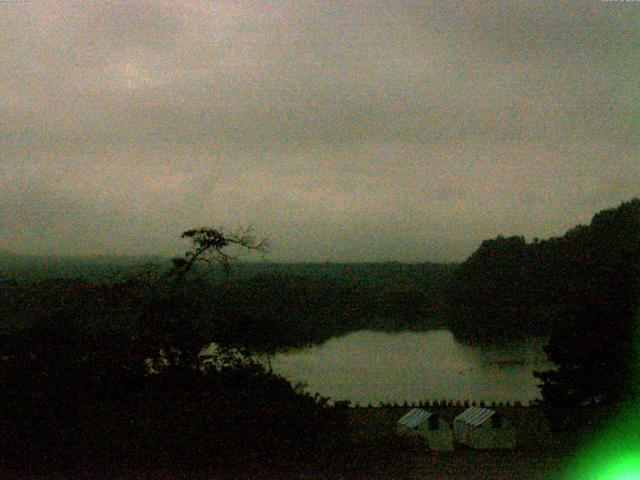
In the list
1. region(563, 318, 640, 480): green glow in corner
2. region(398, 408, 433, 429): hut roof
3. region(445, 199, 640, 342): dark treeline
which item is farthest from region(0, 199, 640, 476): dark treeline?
region(445, 199, 640, 342): dark treeline

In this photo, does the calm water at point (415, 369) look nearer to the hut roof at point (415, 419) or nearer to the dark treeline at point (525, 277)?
the dark treeline at point (525, 277)

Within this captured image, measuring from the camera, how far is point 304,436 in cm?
730

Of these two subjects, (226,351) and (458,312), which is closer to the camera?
(226,351)

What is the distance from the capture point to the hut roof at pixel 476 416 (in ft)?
49.4

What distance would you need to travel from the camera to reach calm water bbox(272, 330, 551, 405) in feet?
85.8

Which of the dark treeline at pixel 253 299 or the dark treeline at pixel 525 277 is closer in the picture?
the dark treeline at pixel 253 299

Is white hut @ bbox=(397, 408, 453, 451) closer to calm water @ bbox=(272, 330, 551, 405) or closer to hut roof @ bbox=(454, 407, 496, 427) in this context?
hut roof @ bbox=(454, 407, 496, 427)

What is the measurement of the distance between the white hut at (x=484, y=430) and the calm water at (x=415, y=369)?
209 inches

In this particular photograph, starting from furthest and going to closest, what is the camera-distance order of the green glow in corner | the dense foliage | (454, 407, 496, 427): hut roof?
(454, 407, 496, 427): hut roof
the dense foliage
the green glow in corner

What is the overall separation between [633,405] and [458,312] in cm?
4489

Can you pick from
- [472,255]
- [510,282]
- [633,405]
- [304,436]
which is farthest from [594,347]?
[472,255]

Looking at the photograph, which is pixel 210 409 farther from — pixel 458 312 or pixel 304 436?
pixel 458 312

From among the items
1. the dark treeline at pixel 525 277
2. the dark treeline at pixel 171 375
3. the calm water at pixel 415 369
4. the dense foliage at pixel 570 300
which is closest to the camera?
the dark treeline at pixel 171 375

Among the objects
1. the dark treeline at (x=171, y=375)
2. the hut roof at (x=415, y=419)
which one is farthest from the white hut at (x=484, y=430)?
the dark treeline at (x=171, y=375)
